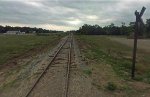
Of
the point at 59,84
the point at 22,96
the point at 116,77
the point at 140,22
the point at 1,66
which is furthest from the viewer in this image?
the point at 1,66

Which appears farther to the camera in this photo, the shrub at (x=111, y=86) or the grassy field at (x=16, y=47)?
the grassy field at (x=16, y=47)

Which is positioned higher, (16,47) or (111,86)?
(111,86)

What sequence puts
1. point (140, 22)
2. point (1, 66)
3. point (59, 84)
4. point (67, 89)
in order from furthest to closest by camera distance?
point (1, 66) → point (140, 22) → point (59, 84) → point (67, 89)

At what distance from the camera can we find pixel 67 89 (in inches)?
536

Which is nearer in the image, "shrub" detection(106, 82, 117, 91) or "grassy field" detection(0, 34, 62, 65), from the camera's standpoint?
"shrub" detection(106, 82, 117, 91)

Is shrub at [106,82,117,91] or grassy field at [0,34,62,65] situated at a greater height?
shrub at [106,82,117,91]

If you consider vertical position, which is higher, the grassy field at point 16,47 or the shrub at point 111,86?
the shrub at point 111,86

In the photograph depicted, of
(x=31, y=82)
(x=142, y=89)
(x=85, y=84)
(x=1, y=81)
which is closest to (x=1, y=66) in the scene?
(x=1, y=81)

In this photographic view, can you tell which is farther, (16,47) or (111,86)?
(16,47)

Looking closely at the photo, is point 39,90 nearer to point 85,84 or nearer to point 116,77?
point 85,84

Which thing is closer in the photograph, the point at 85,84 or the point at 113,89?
the point at 113,89

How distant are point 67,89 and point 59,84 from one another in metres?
1.35

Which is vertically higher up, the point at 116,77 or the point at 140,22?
the point at 140,22

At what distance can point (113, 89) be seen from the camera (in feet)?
46.1
